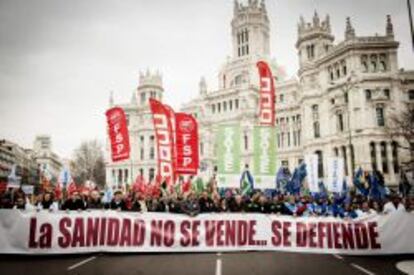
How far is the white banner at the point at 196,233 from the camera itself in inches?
433

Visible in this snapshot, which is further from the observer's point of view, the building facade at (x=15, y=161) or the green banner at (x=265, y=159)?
the building facade at (x=15, y=161)

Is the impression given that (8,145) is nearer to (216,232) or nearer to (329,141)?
(329,141)

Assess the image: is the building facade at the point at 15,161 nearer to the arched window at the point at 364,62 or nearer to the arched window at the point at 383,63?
the arched window at the point at 364,62

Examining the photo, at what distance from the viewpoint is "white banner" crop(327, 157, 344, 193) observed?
92.9 feet

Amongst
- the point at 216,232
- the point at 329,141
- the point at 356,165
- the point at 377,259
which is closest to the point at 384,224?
the point at 377,259

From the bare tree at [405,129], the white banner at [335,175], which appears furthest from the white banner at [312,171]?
the bare tree at [405,129]

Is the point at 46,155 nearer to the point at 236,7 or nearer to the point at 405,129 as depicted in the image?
the point at 236,7

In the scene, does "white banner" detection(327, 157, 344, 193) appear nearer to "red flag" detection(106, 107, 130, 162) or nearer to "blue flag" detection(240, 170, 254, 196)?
"blue flag" detection(240, 170, 254, 196)

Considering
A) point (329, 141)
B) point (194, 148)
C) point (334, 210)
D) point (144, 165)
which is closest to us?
point (334, 210)

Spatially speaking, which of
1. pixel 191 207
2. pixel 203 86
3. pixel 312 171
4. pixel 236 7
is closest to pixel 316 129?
pixel 312 171

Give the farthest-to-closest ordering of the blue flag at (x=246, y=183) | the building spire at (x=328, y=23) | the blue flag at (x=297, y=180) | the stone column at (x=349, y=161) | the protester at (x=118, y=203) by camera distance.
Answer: the building spire at (x=328, y=23) → the stone column at (x=349, y=161) → the blue flag at (x=297, y=180) → the blue flag at (x=246, y=183) → the protester at (x=118, y=203)

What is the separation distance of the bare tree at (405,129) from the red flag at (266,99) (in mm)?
23787

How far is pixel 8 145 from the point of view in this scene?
123125 millimetres

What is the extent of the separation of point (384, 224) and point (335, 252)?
191 cm
